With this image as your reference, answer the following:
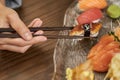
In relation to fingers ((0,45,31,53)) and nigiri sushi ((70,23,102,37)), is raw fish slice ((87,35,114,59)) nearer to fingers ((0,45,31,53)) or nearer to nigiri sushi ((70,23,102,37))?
nigiri sushi ((70,23,102,37))

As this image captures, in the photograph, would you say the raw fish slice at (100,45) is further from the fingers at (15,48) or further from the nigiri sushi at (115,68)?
the fingers at (15,48)

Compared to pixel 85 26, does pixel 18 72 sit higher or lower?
lower

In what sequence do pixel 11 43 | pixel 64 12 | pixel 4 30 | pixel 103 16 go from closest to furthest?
pixel 4 30
pixel 11 43
pixel 103 16
pixel 64 12

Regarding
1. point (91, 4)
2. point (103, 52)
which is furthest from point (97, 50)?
point (91, 4)

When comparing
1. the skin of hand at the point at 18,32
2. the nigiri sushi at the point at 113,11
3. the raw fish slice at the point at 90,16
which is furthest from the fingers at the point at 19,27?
the nigiri sushi at the point at 113,11

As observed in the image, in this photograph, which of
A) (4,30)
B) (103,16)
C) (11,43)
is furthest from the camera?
(103,16)

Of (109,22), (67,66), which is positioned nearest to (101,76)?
(67,66)

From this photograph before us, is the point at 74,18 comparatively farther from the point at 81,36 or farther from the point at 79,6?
the point at 81,36
